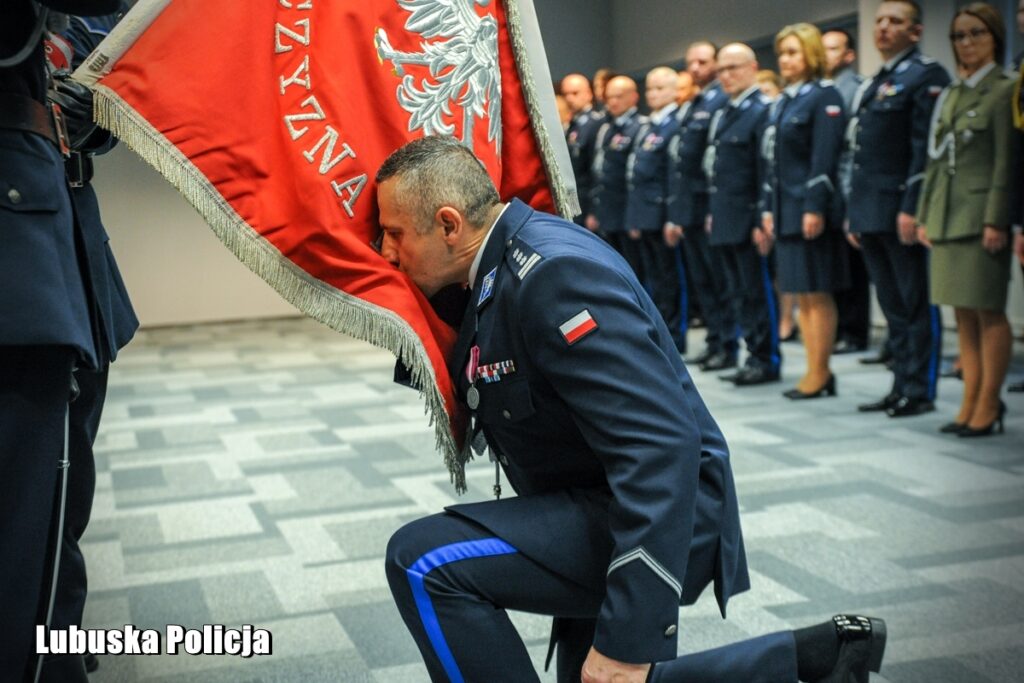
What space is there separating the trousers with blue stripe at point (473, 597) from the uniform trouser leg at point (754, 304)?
408cm

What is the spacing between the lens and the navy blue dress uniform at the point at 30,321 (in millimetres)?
1415

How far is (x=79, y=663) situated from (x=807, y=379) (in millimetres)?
3797

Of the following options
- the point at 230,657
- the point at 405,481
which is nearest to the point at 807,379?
the point at 405,481

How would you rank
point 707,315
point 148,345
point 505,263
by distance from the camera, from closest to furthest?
point 505,263 < point 707,315 < point 148,345

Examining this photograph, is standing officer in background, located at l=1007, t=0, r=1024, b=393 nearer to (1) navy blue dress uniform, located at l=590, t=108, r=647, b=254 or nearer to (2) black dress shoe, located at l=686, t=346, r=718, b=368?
(2) black dress shoe, located at l=686, t=346, r=718, b=368

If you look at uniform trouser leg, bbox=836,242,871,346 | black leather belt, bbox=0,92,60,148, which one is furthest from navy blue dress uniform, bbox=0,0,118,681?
uniform trouser leg, bbox=836,242,871,346

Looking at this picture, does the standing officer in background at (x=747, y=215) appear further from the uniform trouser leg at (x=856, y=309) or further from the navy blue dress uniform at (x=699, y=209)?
the uniform trouser leg at (x=856, y=309)

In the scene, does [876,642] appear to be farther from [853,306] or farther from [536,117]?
[853,306]

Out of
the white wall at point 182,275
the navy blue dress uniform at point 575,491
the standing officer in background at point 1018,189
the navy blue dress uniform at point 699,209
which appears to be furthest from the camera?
the white wall at point 182,275

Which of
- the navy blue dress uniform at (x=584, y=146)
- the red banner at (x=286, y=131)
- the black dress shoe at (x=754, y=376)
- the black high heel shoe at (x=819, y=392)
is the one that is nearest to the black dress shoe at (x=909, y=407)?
the black high heel shoe at (x=819, y=392)

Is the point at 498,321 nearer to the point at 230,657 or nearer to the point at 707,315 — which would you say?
the point at 230,657

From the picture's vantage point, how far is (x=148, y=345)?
8.07 meters

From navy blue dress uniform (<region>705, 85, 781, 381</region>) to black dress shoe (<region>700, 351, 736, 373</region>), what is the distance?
0.35 metres

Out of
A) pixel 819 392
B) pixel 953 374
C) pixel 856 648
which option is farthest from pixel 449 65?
pixel 953 374
